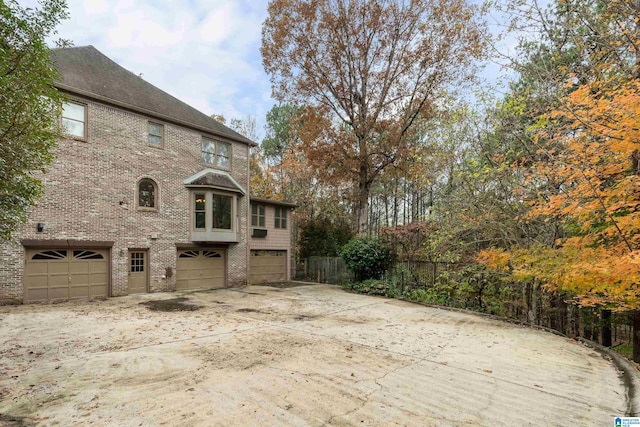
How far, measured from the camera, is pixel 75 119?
11.0m

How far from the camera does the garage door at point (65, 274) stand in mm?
10078

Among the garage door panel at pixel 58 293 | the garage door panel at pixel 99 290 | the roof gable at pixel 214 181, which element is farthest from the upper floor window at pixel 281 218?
the garage door panel at pixel 58 293

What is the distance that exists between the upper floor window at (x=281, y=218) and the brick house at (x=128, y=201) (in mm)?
2039

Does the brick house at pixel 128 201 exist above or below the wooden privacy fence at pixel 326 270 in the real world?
above

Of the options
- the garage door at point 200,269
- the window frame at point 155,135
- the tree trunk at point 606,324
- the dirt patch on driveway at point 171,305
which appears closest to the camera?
the tree trunk at point 606,324

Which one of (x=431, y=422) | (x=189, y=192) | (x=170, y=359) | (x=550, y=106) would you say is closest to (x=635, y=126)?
(x=550, y=106)

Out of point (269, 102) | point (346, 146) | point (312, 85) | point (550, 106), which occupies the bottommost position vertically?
point (550, 106)

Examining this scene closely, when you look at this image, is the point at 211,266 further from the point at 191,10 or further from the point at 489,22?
the point at 489,22

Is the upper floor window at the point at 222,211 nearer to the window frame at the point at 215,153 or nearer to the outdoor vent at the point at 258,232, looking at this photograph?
the window frame at the point at 215,153

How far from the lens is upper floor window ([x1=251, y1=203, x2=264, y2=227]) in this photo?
16948mm

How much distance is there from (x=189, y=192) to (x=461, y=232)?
1078cm

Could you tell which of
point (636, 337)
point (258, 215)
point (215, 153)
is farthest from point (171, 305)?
point (636, 337)

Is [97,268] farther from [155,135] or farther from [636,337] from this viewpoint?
[636,337]

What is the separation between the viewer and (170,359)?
5.07 meters
